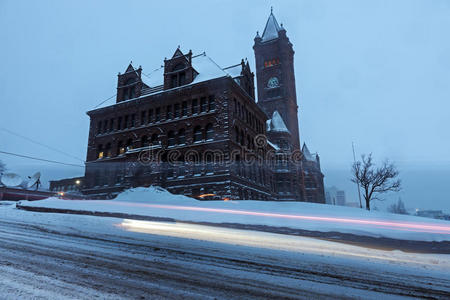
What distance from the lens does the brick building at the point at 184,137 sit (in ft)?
91.1

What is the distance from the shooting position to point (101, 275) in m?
4.33

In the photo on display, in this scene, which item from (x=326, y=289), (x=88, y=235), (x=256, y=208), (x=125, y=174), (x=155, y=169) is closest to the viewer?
(x=326, y=289)

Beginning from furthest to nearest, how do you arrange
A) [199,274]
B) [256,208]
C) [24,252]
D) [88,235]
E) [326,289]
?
1. [256,208]
2. [88,235]
3. [24,252]
4. [199,274]
5. [326,289]

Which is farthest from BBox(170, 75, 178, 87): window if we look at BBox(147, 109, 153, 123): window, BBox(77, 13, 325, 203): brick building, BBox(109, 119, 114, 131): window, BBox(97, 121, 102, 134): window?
BBox(97, 121, 102, 134): window

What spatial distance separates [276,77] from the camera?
64.0 meters

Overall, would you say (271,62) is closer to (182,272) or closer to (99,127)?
(99,127)

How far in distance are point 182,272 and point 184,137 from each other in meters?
25.6

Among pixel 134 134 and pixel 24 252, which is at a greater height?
pixel 134 134

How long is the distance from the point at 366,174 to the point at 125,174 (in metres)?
28.5

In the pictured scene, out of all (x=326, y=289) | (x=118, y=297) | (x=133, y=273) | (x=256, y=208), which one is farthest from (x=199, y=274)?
(x=256, y=208)

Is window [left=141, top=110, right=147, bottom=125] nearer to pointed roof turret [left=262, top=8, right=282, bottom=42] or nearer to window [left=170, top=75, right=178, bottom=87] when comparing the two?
window [left=170, top=75, right=178, bottom=87]

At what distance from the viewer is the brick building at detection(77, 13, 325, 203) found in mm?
27766

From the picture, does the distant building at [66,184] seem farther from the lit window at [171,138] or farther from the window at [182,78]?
the window at [182,78]

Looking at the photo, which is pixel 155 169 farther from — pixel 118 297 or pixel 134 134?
pixel 118 297
